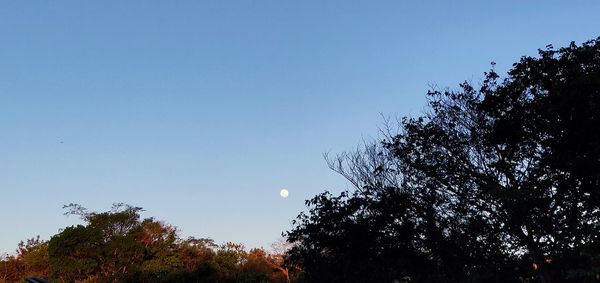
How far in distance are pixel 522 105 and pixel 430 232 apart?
4.25m

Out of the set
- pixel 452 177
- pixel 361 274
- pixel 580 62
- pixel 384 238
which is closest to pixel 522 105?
pixel 580 62

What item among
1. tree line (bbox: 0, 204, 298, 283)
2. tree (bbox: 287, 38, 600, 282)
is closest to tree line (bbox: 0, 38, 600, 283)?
tree (bbox: 287, 38, 600, 282)

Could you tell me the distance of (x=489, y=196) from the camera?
1318 centimetres

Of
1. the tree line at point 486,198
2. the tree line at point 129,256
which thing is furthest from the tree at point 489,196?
the tree line at point 129,256

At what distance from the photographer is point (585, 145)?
1070 cm

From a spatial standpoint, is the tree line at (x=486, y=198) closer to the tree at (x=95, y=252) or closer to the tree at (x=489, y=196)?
the tree at (x=489, y=196)

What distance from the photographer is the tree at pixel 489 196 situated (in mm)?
11148

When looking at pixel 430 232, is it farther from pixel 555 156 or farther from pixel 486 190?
pixel 555 156

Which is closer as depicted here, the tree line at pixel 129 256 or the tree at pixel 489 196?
the tree at pixel 489 196

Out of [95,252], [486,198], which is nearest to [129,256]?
[95,252]

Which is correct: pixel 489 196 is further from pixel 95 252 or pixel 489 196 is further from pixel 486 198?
pixel 95 252

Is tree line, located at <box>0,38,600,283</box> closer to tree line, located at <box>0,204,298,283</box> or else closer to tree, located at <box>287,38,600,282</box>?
tree, located at <box>287,38,600,282</box>

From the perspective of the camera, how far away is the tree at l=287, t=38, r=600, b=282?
439 inches

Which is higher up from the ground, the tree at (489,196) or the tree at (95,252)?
the tree at (95,252)
